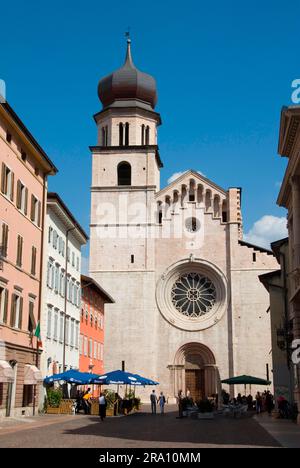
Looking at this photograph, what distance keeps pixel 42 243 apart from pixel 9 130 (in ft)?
23.3

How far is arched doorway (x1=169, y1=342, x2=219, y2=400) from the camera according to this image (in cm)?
5784

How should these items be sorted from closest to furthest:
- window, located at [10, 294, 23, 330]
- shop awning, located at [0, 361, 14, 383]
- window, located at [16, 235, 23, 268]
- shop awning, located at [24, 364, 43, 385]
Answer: shop awning, located at [0, 361, 14, 383], window, located at [10, 294, 23, 330], window, located at [16, 235, 23, 268], shop awning, located at [24, 364, 43, 385]

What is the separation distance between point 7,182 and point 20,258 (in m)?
3.56

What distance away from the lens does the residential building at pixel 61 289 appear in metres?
37.3

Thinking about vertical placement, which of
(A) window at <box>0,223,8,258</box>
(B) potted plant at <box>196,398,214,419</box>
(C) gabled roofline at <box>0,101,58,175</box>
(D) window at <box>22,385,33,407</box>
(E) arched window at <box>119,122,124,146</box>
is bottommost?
(B) potted plant at <box>196,398,214,419</box>

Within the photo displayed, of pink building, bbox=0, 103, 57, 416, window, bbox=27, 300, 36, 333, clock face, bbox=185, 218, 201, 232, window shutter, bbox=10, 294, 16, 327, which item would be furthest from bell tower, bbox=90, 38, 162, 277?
window shutter, bbox=10, 294, 16, 327

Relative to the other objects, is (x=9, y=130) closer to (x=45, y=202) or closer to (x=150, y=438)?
(x=45, y=202)

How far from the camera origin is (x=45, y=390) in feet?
119

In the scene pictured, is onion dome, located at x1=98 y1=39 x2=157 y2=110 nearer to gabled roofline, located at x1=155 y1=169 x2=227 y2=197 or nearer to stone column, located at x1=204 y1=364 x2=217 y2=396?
gabled roofline, located at x1=155 y1=169 x2=227 y2=197

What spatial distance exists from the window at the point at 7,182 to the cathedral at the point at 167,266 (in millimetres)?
28739

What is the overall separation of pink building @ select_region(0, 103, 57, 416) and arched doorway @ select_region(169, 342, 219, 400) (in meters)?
24.9

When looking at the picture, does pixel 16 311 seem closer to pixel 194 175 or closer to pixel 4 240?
pixel 4 240

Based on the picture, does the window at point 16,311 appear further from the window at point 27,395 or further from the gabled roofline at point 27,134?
the gabled roofline at point 27,134
